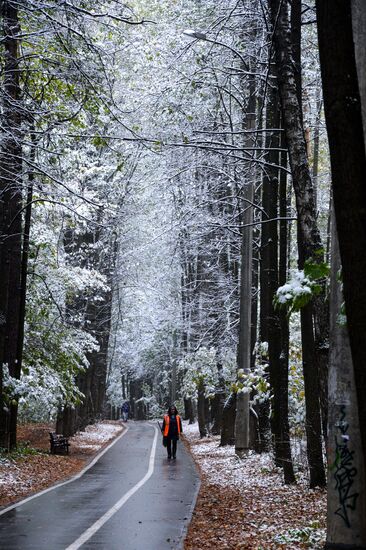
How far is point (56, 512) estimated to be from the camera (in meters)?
11.8

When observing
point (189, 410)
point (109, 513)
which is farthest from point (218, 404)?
point (109, 513)

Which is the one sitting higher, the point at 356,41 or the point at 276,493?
the point at 356,41

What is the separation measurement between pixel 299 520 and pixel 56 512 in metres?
4.33

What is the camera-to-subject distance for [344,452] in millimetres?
5508

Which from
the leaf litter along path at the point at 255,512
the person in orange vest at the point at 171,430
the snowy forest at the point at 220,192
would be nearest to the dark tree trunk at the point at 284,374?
the snowy forest at the point at 220,192

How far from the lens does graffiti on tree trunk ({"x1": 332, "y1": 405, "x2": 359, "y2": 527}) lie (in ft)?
18.0

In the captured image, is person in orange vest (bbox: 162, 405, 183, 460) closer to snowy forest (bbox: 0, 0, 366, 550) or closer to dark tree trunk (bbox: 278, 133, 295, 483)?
snowy forest (bbox: 0, 0, 366, 550)

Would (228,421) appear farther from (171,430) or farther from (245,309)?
(245,309)

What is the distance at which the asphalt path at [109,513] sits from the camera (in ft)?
30.5

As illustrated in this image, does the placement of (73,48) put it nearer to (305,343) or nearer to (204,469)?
(305,343)

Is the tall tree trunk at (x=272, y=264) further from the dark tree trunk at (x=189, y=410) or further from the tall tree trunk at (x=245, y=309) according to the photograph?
the dark tree trunk at (x=189, y=410)

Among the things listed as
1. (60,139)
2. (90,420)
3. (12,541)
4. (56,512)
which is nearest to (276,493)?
(56,512)

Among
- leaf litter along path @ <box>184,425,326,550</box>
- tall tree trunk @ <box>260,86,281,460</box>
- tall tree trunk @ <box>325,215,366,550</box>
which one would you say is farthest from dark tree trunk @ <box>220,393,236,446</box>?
tall tree trunk @ <box>325,215,366,550</box>

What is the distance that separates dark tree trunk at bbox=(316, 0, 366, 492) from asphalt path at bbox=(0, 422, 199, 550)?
19.2 ft
